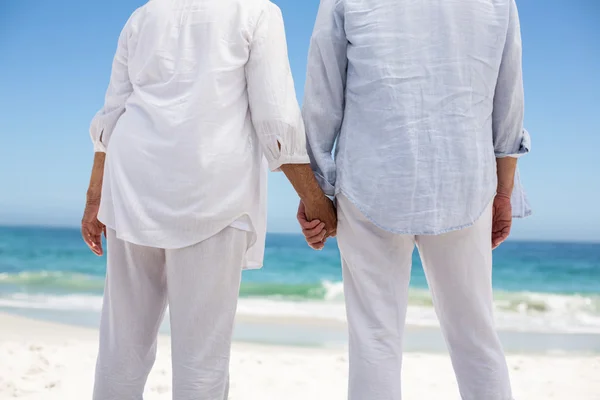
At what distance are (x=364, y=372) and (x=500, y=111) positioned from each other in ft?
2.34

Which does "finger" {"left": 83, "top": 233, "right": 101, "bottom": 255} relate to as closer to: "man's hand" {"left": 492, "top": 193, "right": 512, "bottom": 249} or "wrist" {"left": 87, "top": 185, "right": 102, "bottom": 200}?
"wrist" {"left": 87, "top": 185, "right": 102, "bottom": 200}

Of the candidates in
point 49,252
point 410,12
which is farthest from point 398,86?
point 49,252

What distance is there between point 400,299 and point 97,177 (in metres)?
0.85

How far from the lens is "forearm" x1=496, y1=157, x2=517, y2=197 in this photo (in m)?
1.61

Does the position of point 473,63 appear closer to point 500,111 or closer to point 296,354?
point 500,111

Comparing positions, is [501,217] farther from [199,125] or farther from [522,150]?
[199,125]

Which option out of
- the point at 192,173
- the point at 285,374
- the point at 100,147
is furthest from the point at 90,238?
the point at 285,374

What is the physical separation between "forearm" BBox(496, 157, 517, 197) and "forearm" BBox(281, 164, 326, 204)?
46 cm

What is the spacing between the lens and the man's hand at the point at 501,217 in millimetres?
1632

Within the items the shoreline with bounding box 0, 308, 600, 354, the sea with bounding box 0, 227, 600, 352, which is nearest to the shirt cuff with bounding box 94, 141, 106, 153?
the shoreline with bounding box 0, 308, 600, 354

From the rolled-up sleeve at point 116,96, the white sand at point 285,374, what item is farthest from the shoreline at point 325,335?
the rolled-up sleeve at point 116,96

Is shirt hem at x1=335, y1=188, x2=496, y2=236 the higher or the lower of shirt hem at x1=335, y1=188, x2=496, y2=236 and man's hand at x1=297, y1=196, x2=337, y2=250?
the higher

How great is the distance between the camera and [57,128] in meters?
15.2

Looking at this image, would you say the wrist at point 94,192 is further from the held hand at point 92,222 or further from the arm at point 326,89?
the arm at point 326,89
